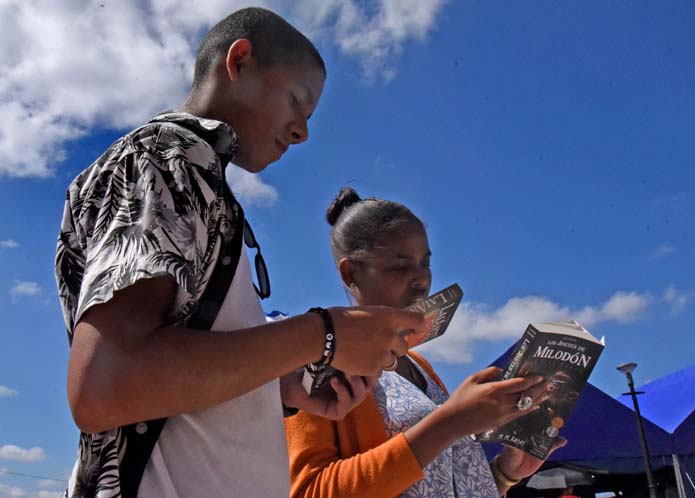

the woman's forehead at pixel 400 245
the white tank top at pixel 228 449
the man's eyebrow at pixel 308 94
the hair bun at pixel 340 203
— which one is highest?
the hair bun at pixel 340 203

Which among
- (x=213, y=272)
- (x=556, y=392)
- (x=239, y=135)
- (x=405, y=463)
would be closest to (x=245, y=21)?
(x=239, y=135)

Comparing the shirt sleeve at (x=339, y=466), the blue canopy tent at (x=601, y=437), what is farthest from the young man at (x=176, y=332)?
the blue canopy tent at (x=601, y=437)

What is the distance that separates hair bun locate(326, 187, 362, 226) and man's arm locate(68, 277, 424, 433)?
5.27 ft

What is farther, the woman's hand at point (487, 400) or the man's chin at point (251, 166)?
the woman's hand at point (487, 400)

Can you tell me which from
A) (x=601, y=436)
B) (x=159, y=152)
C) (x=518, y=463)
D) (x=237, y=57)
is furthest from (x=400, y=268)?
(x=601, y=436)

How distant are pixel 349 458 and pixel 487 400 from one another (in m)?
0.41

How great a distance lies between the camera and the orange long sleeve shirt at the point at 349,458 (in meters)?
1.65

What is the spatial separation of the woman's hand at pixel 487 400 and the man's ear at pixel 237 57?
1.04 meters

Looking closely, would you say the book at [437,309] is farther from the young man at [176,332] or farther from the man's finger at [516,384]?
the young man at [176,332]

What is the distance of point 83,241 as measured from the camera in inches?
38.6

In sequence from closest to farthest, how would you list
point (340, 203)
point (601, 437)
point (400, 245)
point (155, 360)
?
point (155, 360)
point (400, 245)
point (340, 203)
point (601, 437)

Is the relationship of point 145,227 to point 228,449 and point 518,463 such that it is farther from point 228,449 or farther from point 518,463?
point 518,463

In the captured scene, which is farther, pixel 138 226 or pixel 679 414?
pixel 679 414

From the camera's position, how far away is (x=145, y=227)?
87 centimetres
